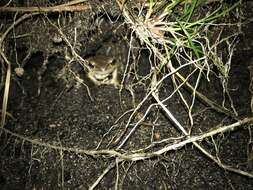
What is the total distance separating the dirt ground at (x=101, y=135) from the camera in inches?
51.4

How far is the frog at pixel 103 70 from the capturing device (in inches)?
62.1

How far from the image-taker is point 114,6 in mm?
1318

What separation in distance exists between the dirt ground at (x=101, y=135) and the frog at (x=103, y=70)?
35 mm

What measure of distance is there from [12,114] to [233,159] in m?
0.91

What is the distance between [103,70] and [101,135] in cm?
30

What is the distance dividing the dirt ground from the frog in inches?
1.4

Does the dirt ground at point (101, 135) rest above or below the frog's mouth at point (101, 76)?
below

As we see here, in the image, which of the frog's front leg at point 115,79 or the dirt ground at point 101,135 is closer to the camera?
the dirt ground at point 101,135

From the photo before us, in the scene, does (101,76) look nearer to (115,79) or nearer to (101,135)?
(115,79)

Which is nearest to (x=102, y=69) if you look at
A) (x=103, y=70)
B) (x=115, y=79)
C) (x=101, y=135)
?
(x=103, y=70)

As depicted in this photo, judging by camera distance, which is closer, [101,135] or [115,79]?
[101,135]

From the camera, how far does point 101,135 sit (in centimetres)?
143

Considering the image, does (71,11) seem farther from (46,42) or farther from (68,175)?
(68,175)

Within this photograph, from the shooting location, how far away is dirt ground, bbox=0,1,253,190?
131 centimetres
